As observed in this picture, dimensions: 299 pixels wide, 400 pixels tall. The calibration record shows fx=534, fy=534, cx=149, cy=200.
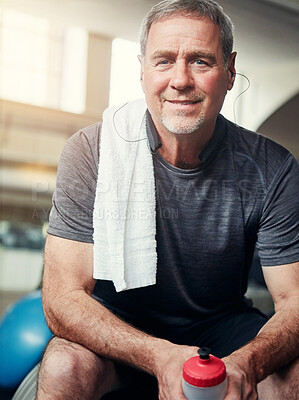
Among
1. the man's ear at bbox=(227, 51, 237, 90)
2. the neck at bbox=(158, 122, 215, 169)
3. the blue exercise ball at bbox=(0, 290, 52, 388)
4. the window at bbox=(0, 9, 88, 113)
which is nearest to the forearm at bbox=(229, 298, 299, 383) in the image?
the neck at bbox=(158, 122, 215, 169)

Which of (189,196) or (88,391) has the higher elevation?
(189,196)

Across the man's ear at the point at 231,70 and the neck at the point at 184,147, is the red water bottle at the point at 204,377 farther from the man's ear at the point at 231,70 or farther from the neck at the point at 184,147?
the man's ear at the point at 231,70

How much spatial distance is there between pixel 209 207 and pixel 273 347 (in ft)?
0.99

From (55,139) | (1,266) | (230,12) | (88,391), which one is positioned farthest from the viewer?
(1,266)

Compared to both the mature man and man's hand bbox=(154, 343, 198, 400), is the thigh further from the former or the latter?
man's hand bbox=(154, 343, 198, 400)

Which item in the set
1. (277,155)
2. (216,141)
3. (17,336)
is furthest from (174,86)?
(17,336)

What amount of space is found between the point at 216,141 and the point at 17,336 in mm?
899

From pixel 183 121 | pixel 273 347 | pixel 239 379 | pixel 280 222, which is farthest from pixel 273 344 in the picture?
pixel 183 121

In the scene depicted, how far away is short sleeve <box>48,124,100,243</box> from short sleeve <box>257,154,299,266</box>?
36cm

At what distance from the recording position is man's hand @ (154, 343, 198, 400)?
877 mm

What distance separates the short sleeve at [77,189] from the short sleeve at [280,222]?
362 mm

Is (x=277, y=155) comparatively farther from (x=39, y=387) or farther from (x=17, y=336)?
(x=17, y=336)

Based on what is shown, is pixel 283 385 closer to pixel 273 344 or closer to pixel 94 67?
pixel 273 344

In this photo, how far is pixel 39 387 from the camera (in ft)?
3.26
